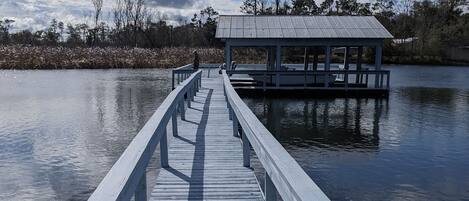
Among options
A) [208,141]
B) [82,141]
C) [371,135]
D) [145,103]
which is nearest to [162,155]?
[208,141]

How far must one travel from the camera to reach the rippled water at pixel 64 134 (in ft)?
27.4

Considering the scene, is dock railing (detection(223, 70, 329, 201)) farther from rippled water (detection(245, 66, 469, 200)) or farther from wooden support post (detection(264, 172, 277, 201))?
rippled water (detection(245, 66, 469, 200))

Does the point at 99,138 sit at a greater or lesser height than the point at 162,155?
lesser

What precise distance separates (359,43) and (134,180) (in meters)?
22.6

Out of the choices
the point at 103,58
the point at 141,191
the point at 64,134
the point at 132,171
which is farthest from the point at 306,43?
the point at 103,58

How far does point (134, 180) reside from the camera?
3.51 metres

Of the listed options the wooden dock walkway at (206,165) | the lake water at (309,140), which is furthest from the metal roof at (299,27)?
the wooden dock walkway at (206,165)

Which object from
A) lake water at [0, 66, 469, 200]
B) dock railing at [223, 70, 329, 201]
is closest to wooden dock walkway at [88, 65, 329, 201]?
dock railing at [223, 70, 329, 201]

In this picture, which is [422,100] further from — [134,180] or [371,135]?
[134,180]

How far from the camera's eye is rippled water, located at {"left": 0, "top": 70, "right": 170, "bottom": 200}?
8.35m

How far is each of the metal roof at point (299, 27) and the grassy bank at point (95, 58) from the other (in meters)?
18.5

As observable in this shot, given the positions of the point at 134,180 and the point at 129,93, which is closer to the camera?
the point at 134,180

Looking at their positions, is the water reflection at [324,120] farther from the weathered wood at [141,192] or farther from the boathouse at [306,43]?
the weathered wood at [141,192]

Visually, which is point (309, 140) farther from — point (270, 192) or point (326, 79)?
point (326, 79)
